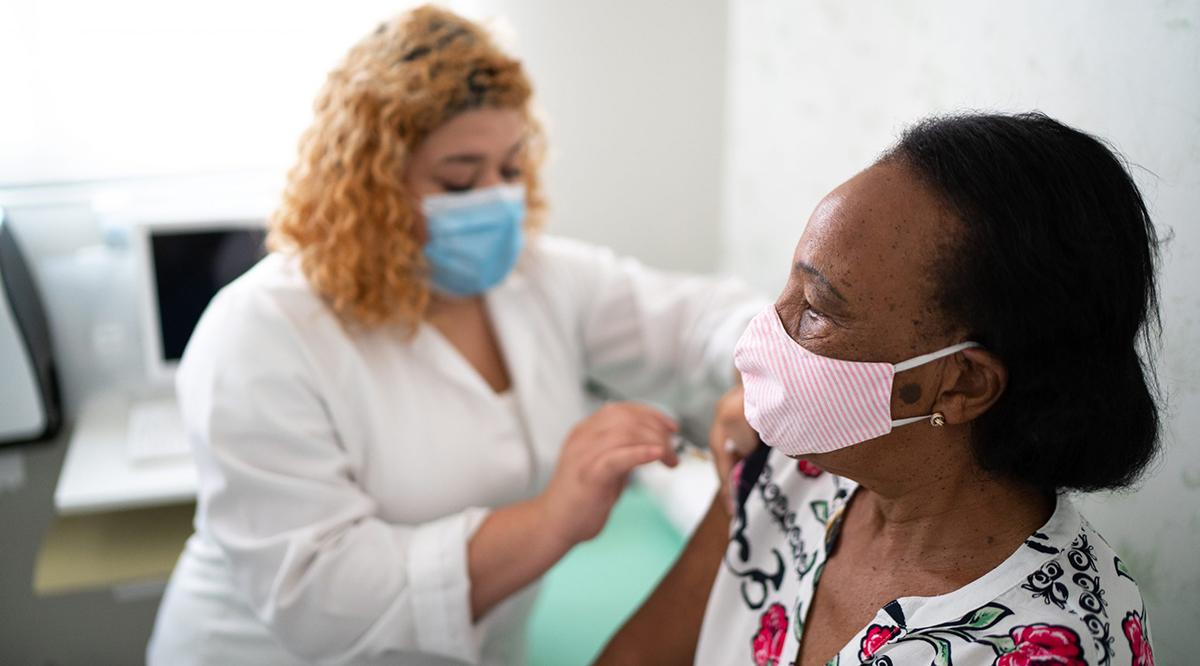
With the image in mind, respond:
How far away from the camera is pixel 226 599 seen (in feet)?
5.47

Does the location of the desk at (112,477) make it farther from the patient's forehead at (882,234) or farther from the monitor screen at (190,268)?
the patient's forehead at (882,234)

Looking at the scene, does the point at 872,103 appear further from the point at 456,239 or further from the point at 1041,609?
the point at 1041,609

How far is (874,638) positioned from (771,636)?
0.20 m

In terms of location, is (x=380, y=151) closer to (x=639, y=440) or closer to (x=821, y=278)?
(x=639, y=440)

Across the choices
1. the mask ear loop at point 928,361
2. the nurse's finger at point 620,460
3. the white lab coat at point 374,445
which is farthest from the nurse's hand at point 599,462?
the mask ear loop at point 928,361

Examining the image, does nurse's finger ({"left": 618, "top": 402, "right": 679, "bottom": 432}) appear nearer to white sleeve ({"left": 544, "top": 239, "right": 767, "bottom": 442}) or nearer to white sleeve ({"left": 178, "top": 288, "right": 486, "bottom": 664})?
white sleeve ({"left": 178, "top": 288, "right": 486, "bottom": 664})

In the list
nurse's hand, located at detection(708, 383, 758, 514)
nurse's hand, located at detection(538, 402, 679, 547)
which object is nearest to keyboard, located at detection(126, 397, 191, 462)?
nurse's hand, located at detection(538, 402, 679, 547)

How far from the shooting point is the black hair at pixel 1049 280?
858 millimetres

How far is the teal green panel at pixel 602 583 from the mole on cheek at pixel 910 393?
4.08 feet

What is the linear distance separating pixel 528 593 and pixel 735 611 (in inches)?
25.2

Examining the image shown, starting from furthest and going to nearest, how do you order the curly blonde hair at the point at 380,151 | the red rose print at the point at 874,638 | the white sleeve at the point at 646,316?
1. the white sleeve at the point at 646,316
2. the curly blonde hair at the point at 380,151
3. the red rose print at the point at 874,638

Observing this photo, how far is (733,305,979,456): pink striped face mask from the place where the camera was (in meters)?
0.93

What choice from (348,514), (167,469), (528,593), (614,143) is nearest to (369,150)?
(348,514)

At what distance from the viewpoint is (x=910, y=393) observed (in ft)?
3.07
